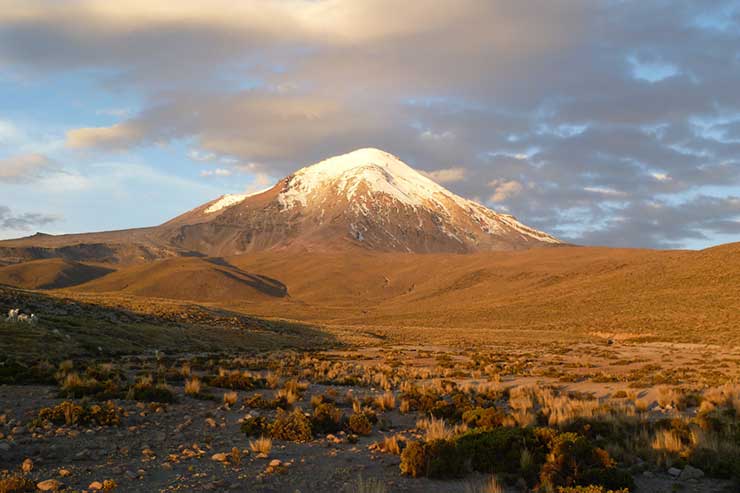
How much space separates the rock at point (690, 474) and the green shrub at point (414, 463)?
3978 mm

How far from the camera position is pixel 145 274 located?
158 metres

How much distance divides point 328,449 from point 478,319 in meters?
71.7

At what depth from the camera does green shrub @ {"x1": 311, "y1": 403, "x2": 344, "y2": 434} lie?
37.6 ft

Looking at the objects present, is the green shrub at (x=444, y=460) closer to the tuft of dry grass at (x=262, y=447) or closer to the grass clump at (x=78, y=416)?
the tuft of dry grass at (x=262, y=447)

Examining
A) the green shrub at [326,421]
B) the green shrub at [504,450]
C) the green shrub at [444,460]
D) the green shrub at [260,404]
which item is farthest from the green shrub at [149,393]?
the green shrub at [504,450]

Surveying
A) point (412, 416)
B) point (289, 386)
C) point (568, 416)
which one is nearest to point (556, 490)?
point (568, 416)

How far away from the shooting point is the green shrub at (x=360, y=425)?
11.6 metres

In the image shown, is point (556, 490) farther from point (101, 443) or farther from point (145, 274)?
point (145, 274)

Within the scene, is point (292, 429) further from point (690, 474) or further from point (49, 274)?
point (49, 274)

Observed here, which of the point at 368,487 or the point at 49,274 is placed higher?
the point at 49,274

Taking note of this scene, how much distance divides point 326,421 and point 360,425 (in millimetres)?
710

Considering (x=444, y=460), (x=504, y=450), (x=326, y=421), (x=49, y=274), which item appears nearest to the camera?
(x=444, y=460)

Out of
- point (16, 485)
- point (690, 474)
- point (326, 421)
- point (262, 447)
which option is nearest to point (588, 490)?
point (690, 474)

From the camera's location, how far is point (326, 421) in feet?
38.2
